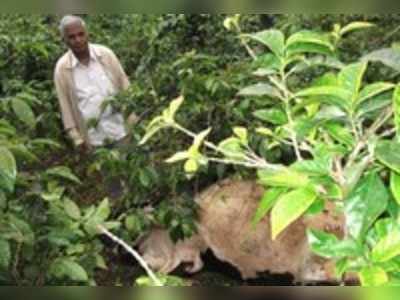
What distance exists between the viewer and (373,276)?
2.04ft

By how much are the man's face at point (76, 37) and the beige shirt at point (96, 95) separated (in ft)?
0.21

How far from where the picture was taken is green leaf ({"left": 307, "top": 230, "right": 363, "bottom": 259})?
66cm

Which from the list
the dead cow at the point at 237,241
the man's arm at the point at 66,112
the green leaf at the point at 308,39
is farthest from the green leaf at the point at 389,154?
the man's arm at the point at 66,112

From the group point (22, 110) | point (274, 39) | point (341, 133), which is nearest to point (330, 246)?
point (341, 133)

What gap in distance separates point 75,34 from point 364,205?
313 cm

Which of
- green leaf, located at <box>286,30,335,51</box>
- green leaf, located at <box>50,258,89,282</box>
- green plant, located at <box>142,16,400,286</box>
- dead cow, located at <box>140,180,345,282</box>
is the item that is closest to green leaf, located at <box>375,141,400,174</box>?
green plant, located at <box>142,16,400,286</box>

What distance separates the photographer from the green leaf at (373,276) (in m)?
0.62

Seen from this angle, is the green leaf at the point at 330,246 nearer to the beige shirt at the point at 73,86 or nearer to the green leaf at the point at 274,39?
the green leaf at the point at 274,39

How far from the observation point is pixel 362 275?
63 cm

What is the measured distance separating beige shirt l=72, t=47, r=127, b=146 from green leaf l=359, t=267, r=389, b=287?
123 inches

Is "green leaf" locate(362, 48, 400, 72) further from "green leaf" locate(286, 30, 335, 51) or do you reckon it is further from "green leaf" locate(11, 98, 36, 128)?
"green leaf" locate(11, 98, 36, 128)

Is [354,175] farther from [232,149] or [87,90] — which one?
[87,90]

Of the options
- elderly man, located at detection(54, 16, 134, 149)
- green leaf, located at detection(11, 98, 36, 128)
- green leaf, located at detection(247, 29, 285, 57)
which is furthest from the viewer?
elderly man, located at detection(54, 16, 134, 149)

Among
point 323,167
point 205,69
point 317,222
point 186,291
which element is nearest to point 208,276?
point 317,222
